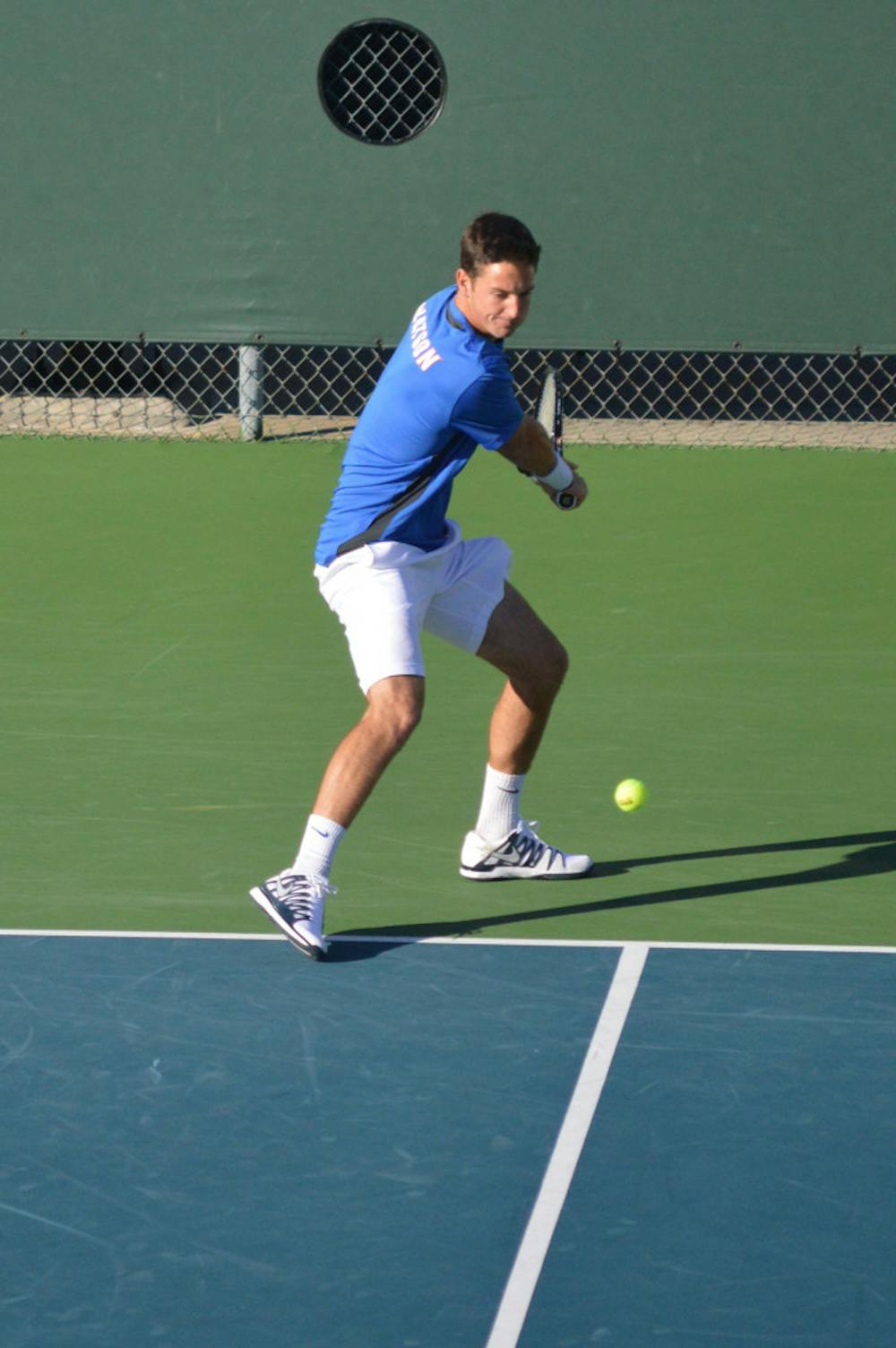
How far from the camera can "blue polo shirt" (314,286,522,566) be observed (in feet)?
14.5

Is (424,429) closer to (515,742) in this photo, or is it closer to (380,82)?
(515,742)

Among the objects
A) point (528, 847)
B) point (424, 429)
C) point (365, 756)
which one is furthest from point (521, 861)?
point (424, 429)

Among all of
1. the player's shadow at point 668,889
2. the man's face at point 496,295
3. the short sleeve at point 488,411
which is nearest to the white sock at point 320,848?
the player's shadow at point 668,889

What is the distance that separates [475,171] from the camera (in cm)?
996

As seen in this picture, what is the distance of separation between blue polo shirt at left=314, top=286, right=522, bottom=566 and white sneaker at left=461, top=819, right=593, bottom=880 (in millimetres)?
751

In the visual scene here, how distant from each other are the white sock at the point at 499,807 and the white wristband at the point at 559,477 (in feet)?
2.29

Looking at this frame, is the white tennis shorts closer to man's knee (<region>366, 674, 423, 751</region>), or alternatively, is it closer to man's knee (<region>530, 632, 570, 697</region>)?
man's knee (<region>366, 674, 423, 751</region>)

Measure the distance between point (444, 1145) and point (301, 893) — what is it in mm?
1023

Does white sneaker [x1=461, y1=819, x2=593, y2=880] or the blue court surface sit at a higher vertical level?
the blue court surface

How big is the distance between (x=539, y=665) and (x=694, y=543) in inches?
175

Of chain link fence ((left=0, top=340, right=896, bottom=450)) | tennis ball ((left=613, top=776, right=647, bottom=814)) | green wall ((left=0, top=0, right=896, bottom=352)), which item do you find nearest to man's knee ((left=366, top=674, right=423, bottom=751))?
tennis ball ((left=613, top=776, right=647, bottom=814))

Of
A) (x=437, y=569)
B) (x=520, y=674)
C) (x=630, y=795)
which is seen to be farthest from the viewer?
(x=630, y=795)

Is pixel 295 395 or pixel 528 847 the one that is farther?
pixel 295 395

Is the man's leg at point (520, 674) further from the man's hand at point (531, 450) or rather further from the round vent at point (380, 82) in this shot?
the round vent at point (380, 82)
